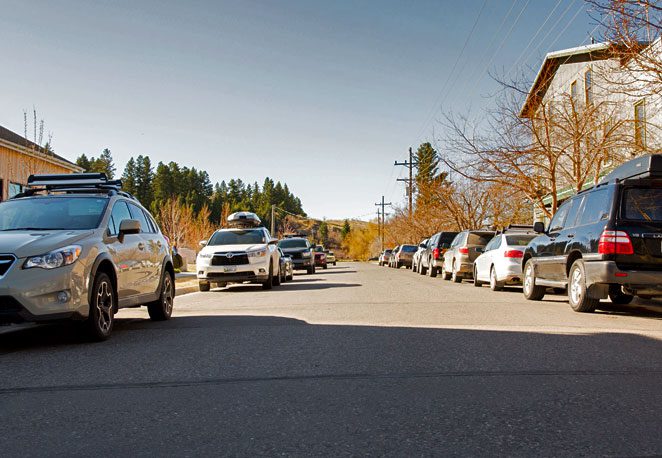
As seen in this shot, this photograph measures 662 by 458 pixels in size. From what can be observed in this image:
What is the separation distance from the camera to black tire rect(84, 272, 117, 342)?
25.3 ft

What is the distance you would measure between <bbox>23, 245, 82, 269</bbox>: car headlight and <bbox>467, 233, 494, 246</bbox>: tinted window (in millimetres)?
16137

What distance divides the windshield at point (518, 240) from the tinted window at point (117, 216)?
10458 millimetres

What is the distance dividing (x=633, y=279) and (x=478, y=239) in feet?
39.4

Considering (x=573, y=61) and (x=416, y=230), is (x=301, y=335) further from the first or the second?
(x=416, y=230)

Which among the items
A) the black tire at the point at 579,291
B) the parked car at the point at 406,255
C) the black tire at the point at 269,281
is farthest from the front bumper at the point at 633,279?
the parked car at the point at 406,255

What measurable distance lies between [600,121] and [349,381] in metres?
18.6

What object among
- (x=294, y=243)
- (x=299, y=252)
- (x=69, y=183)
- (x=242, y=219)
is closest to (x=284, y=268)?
(x=242, y=219)

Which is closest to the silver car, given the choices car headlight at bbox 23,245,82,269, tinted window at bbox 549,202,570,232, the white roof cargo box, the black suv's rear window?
tinted window at bbox 549,202,570,232

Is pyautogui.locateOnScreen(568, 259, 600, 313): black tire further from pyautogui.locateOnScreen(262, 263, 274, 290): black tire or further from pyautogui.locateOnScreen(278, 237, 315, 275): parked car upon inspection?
pyautogui.locateOnScreen(278, 237, 315, 275): parked car

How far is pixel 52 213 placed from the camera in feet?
28.2

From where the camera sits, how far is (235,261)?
58.7 feet

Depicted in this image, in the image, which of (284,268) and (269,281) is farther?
(284,268)

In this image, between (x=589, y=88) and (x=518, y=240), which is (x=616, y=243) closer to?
(x=518, y=240)

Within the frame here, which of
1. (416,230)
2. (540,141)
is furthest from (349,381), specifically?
(416,230)
